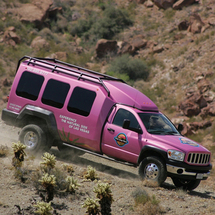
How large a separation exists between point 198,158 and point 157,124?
145 centimetres

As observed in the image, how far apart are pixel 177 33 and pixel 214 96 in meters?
10.1

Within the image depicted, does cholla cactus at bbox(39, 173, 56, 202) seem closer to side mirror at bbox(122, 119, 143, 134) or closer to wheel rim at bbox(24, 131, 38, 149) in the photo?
side mirror at bbox(122, 119, 143, 134)

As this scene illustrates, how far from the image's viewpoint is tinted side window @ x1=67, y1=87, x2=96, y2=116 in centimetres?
877

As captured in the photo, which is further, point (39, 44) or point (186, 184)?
point (39, 44)

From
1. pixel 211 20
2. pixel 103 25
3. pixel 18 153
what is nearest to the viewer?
pixel 18 153

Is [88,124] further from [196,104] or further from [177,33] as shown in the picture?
[177,33]

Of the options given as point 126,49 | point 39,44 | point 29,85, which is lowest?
point 29,85

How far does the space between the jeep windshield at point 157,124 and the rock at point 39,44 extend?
20.0m

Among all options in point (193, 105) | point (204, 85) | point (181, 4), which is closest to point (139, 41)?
point (181, 4)

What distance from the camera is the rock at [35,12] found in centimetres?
2952

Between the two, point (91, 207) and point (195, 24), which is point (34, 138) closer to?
point (91, 207)

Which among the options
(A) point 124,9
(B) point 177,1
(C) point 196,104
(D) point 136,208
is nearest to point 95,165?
(D) point 136,208

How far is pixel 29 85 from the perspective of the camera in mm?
9398

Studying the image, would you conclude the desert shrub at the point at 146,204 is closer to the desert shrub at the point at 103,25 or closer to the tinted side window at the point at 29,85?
the tinted side window at the point at 29,85
